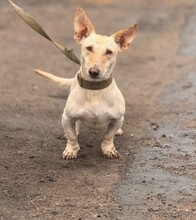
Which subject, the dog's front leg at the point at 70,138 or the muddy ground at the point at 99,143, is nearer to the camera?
the muddy ground at the point at 99,143

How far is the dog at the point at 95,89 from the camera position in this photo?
215 inches

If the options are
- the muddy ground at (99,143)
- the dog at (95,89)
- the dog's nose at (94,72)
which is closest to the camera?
the muddy ground at (99,143)

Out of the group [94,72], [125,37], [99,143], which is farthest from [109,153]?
[125,37]

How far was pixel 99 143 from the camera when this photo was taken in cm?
641

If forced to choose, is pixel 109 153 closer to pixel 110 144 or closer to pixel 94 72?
pixel 110 144

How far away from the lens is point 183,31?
603 inches

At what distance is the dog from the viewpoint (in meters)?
5.46

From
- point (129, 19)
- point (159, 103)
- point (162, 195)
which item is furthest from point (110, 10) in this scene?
point (162, 195)

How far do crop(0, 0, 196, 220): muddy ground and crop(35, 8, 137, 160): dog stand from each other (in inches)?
12.7

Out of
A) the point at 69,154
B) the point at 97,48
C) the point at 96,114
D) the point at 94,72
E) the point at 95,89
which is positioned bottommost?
the point at 69,154

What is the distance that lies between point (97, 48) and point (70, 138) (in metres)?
0.90

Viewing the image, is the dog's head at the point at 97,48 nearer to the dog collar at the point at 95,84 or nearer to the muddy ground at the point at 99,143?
the dog collar at the point at 95,84

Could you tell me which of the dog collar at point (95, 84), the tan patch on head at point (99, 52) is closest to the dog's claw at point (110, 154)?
the dog collar at point (95, 84)

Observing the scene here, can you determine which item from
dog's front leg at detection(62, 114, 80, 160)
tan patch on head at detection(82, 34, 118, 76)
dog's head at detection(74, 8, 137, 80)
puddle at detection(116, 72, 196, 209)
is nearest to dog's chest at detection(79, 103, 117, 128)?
dog's front leg at detection(62, 114, 80, 160)
